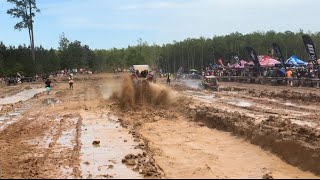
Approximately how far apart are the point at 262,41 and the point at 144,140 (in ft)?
272

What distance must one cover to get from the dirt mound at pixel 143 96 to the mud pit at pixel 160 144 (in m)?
2.80

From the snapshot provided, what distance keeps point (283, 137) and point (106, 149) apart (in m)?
5.07

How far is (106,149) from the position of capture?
14.4m

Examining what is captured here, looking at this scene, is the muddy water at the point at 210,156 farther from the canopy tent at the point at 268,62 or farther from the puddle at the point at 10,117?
the canopy tent at the point at 268,62

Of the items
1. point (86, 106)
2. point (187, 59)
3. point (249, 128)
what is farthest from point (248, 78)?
point (187, 59)

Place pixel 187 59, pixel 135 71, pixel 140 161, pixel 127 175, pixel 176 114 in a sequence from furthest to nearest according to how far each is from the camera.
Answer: pixel 187 59 → pixel 135 71 → pixel 176 114 → pixel 140 161 → pixel 127 175

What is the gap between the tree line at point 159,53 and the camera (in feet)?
259

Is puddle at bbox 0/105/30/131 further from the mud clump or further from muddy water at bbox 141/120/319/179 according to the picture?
the mud clump

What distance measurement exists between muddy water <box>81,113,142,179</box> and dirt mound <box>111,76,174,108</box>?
6647mm

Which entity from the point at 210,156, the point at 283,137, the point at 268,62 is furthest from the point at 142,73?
the point at 210,156

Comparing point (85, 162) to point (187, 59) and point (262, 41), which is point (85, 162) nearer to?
point (262, 41)

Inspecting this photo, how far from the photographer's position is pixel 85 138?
54.9 feet

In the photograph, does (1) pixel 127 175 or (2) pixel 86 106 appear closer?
(1) pixel 127 175

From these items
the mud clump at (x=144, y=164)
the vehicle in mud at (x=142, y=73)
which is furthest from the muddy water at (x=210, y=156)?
the vehicle in mud at (x=142, y=73)
